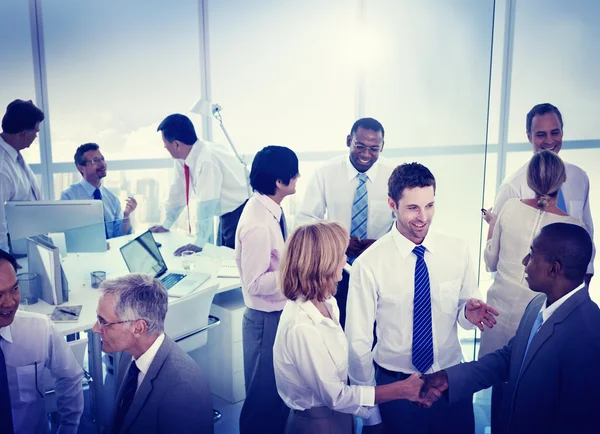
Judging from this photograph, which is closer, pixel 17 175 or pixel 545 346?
pixel 545 346

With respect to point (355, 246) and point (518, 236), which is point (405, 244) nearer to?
point (518, 236)

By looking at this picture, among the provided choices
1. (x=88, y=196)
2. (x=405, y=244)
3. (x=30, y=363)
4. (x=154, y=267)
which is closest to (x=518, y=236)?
(x=405, y=244)

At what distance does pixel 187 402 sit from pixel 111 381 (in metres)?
1.76

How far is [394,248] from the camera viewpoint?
2.22 metres

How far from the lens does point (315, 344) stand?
1.83m

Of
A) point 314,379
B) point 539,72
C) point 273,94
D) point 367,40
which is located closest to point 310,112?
point 273,94

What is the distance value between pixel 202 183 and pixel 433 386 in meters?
2.54

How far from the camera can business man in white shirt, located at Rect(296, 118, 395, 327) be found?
3367 mm

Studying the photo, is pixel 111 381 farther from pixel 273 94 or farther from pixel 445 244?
pixel 273 94

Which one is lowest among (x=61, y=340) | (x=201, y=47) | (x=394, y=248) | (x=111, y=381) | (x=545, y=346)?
(x=111, y=381)

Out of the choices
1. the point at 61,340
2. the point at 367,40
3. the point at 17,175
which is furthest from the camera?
the point at 367,40

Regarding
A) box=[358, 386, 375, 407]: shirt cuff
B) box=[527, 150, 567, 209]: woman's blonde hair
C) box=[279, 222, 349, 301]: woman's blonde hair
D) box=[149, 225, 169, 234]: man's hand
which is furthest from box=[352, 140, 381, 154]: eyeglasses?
box=[149, 225, 169, 234]: man's hand

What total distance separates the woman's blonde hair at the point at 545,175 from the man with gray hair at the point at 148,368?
5.58 ft

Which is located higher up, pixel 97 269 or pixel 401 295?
pixel 401 295
